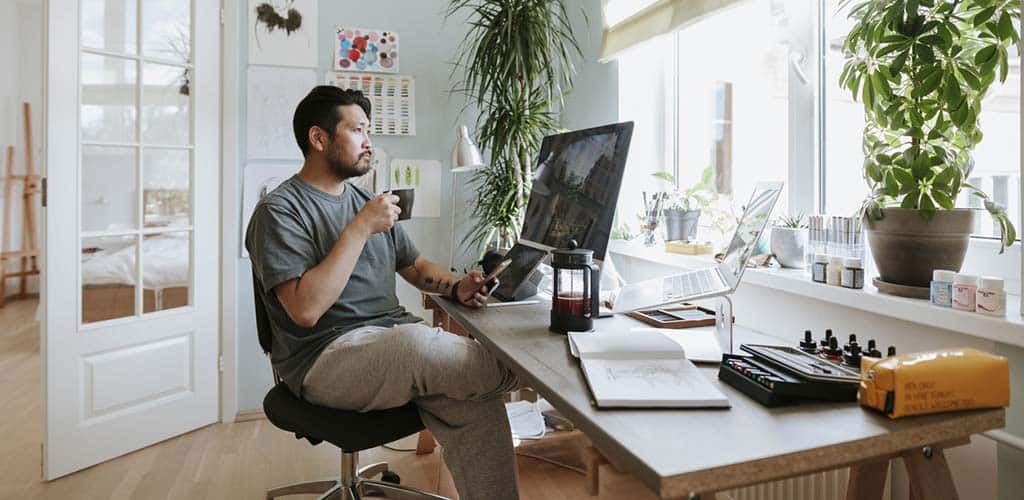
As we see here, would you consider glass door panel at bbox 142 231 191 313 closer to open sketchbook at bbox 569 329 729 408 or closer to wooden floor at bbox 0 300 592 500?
wooden floor at bbox 0 300 592 500

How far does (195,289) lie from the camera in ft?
9.58

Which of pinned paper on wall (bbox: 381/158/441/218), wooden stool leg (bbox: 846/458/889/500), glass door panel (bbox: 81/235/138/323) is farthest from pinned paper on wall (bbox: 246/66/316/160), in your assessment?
wooden stool leg (bbox: 846/458/889/500)

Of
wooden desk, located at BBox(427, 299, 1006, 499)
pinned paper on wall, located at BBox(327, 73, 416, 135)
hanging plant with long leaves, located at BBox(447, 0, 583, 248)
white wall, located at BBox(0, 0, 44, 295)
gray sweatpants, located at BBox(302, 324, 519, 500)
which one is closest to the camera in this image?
wooden desk, located at BBox(427, 299, 1006, 499)

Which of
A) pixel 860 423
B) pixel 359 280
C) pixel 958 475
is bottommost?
pixel 958 475

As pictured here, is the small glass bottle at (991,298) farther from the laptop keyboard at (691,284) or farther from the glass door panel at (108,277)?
the glass door panel at (108,277)

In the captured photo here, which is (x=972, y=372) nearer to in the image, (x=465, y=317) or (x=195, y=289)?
(x=465, y=317)

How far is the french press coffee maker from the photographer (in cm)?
135

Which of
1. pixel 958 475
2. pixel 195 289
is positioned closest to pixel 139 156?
pixel 195 289

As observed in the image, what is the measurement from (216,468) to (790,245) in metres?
2.25

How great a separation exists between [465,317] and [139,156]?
6.44 ft

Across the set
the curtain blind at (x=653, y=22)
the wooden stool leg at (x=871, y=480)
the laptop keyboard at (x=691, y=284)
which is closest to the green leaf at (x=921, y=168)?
the laptop keyboard at (x=691, y=284)

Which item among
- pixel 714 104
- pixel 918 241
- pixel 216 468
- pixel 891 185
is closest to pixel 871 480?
pixel 918 241

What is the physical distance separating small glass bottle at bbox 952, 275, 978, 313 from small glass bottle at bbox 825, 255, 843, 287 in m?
0.32

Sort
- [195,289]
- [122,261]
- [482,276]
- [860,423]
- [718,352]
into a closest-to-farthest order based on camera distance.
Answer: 1. [860,423]
2. [718,352]
3. [482,276]
4. [122,261]
5. [195,289]
